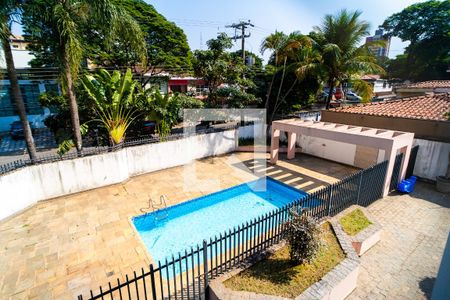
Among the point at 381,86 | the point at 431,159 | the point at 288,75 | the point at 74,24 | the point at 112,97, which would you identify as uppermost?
the point at 74,24

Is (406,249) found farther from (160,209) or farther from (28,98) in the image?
(28,98)

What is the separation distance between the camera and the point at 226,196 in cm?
1317

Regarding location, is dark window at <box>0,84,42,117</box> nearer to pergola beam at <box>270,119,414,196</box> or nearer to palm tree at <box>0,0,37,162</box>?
palm tree at <box>0,0,37,162</box>

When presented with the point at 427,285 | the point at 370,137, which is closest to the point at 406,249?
the point at 427,285

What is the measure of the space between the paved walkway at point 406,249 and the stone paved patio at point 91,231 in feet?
12.6

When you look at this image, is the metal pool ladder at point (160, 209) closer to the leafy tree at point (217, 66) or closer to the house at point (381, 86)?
the leafy tree at point (217, 66)

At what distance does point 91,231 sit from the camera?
9.45 metres

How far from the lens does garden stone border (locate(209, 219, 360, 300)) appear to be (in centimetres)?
527

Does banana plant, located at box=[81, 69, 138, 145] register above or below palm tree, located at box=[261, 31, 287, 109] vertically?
below

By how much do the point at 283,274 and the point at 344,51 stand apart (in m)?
17.8

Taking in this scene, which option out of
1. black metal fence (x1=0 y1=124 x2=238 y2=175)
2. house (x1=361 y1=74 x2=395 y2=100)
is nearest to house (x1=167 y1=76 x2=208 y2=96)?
black metal fence (x1=0 y1=124 x2=238 y2=175)

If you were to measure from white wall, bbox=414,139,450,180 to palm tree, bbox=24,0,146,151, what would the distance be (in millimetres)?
16545

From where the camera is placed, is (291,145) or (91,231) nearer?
(91,231)

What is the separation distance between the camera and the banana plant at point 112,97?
1336 centimetres
